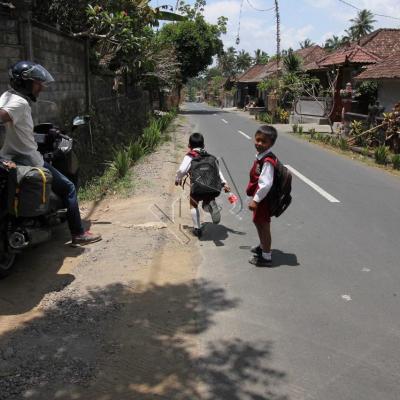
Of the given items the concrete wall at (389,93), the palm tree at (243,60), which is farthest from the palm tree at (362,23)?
the concrete wall at (389,93)

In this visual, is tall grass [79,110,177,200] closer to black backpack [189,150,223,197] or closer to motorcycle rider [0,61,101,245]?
black backpack [189,150,223,197]

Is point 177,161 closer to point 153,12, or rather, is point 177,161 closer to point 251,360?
point 153,12

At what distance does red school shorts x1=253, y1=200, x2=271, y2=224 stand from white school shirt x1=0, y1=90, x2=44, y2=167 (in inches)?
86.6

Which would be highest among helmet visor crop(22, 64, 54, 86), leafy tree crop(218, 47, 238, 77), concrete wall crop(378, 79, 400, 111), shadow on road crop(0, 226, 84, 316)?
leafy tree crop(218, 47, 238, 77)

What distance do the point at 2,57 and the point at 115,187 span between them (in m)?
2.79

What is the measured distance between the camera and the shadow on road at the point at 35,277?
13.8 ft

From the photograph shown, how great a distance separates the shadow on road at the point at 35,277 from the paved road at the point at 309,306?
1.44 metres

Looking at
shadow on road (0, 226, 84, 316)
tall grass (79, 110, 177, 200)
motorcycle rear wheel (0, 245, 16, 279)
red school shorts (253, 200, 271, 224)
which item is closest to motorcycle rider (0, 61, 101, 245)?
motorcycle rear wheel (0, 245, 16, 279)

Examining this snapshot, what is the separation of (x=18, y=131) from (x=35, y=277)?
1.39 meters

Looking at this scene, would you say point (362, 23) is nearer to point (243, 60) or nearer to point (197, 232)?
point (243, 60)

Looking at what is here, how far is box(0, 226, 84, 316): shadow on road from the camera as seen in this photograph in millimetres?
4199

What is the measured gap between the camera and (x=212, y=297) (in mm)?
4410

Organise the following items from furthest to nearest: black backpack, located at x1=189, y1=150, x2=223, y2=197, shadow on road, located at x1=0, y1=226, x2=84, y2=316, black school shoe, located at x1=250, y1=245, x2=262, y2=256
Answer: black backpack, located at x1=189, y1=150, x2=223, y2=197 → black school shoe, located at x1=250, y1=245, x2=262, y2=256 → shadow on road, located at x1=0, y1=226, x2=84, y2=316

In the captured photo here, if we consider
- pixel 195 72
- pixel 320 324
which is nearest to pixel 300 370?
pixel 320 324
